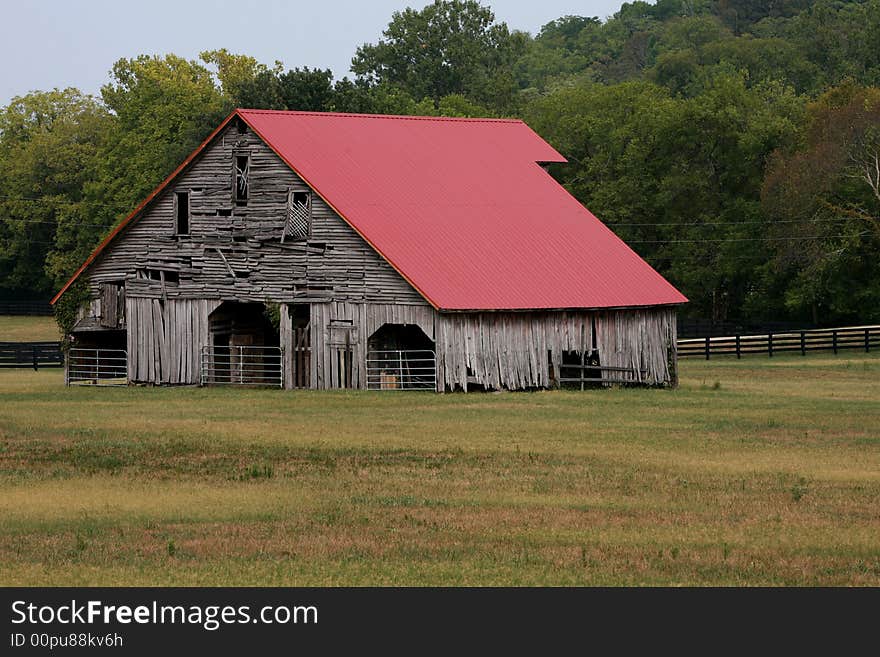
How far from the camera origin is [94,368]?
181 ft

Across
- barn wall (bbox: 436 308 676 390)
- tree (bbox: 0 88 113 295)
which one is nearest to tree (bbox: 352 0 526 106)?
tree (bbox: 0 88 113 295)

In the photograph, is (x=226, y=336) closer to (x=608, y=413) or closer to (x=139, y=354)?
(x=139, y=354)

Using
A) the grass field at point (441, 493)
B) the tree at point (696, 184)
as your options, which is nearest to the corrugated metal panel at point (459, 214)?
the grass field at point (441, 493)

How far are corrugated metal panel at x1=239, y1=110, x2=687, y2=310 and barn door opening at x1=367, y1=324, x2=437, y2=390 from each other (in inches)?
92.8

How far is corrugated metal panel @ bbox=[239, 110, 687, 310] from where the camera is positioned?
47.6 metres

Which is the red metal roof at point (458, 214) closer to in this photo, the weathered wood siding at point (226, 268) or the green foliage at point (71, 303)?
the weathered wood siding at point (226, 268)

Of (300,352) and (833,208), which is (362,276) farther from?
(833,208)

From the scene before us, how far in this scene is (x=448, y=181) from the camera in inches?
2076

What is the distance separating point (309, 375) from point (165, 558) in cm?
3095

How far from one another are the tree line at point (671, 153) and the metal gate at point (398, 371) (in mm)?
31448

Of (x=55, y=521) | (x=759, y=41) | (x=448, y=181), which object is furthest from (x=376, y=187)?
(x=759, y=41)

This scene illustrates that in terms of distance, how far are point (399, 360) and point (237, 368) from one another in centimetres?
709

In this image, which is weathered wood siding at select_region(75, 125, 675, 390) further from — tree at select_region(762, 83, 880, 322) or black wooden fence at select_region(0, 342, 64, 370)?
tree at select_region(762, 83, 880, 322)

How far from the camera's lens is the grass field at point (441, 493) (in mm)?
17906
